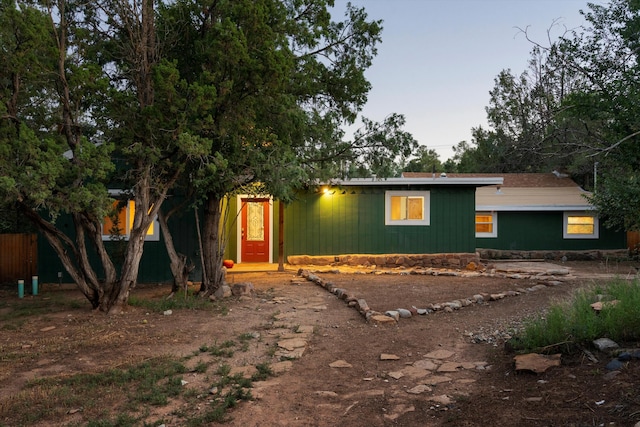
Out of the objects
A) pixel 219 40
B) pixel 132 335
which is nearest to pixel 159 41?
pixel 219 40

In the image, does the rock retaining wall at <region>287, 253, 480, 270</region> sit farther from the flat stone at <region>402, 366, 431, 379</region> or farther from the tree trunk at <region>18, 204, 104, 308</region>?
the flat stone at <region>402, 366, 431, 379</region>

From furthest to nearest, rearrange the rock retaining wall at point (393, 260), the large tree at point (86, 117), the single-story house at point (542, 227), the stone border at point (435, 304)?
the single-story house at point (542, 227)
the rock retaining wall at point (393, 260)
the stone border at point (435, 304)
the large tree at point (86, 117)

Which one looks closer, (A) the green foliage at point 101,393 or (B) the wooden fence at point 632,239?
(A) the green foliage at point 101,393

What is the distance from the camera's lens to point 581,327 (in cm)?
454

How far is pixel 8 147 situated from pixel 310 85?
5395mm

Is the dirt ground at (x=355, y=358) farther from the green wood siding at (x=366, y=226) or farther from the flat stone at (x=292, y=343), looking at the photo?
the green wood siding at (x=366, y=226)

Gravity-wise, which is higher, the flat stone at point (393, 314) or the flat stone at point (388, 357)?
the flat stone at point (393, 314)

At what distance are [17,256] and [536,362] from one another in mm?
11858

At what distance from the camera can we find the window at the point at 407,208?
13.7 metres

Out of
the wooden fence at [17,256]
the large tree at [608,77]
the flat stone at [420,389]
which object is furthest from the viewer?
the wooden fence at [17,256]

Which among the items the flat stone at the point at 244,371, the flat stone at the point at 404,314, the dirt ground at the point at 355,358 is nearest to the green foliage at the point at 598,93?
the dirt ground at the point at 355,358

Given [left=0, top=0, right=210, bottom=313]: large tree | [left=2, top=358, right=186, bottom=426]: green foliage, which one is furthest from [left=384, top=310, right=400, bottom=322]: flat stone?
[left=0, top=0, right=210, bottom=313]: large tree

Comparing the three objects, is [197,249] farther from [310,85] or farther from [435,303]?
[435,303]

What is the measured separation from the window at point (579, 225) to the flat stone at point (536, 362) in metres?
15.6
